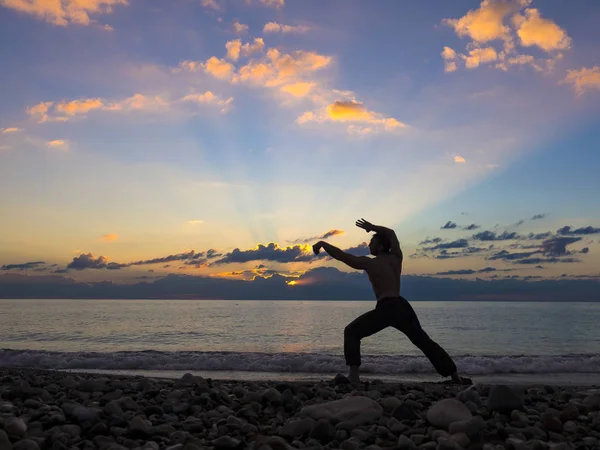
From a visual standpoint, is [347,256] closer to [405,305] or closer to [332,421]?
[405,305]

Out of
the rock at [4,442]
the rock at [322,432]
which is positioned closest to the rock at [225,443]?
the rock at [322,432]

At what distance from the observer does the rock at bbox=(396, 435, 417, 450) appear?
3.90 metres

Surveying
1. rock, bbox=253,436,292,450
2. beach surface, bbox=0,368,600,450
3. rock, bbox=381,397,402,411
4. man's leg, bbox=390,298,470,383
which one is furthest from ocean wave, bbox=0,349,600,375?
rock, bbox=253,436,292,450

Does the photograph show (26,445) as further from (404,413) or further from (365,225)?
(365,225)

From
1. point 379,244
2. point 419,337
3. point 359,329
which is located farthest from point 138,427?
point 379,244

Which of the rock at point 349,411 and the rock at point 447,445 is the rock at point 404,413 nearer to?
the rock at point 349,411

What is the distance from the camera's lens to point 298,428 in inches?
177

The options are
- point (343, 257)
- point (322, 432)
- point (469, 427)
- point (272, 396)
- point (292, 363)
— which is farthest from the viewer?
point (292, 363)

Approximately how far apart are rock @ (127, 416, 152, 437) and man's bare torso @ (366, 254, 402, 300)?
168 inches

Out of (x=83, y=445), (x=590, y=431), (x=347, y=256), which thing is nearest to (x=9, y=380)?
(x=83, y=445)

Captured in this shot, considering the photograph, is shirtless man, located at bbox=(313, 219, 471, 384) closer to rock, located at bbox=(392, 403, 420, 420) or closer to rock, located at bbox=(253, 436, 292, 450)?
rock, located at bbox=(392, 403, 420, 420)

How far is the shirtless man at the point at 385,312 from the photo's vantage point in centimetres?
762

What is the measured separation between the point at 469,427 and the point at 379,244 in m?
4.12

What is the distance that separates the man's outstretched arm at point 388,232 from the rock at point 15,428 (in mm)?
5192
